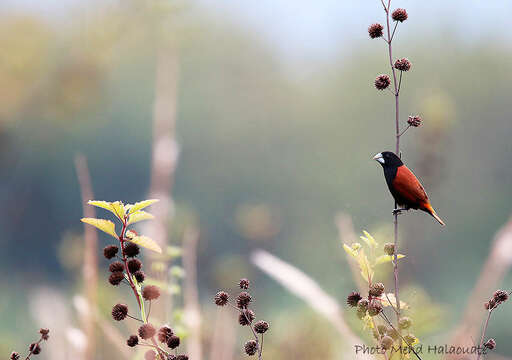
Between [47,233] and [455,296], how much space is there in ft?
8.10

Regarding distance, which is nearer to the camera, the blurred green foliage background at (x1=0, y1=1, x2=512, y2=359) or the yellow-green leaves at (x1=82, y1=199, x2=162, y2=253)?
the yellow-green leaves at (x1=82, y1=199, x2=162, y2=253)

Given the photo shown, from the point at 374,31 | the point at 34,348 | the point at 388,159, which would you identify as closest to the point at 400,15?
the point at 374,31

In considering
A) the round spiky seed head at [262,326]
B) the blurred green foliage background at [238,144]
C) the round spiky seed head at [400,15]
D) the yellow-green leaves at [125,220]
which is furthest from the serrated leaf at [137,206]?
the blurred green foliage background at [238,144]

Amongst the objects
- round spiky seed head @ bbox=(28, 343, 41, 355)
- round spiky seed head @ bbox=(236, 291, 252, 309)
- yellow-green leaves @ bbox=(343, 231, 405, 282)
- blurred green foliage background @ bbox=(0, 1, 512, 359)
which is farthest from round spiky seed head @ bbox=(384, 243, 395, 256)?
blurred green foliage background @ bbox=(0, 1, 512, 359)

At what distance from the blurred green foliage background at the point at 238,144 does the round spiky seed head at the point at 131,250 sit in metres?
2.15

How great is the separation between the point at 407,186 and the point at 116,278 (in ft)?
0.81

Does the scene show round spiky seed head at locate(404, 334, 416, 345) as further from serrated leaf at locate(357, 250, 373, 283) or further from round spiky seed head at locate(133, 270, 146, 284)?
round spiky seed head at locate(133, 270, 146, 284)

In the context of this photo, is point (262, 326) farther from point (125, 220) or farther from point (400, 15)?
point (400, 15)

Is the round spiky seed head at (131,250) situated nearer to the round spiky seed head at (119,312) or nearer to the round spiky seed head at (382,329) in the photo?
the round spiky seed head at (119,312)

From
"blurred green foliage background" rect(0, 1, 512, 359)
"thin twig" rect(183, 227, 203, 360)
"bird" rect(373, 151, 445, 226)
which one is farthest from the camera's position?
"blurred green foliage background" rect(0, 1, 512, 359)

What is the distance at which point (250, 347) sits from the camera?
0.34 meters

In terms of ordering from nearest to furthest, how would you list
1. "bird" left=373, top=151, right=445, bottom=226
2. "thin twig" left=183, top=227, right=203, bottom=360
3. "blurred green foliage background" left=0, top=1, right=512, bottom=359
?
1. "bird" left=373, top=151, right=445, bottom=226
2. "thin twig" left=183, top=227, right=203, bottom=360
3. "blurred green foliage background" left=0, top=1, right=512, bottom=359

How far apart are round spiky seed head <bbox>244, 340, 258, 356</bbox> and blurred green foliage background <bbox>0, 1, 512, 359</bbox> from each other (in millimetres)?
2156

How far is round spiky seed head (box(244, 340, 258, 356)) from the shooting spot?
34cm
